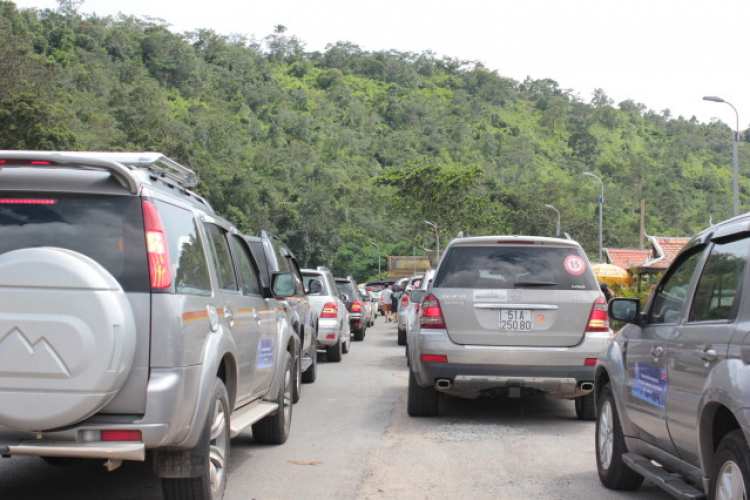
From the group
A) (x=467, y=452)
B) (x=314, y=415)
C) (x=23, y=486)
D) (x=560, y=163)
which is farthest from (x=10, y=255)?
(x=560, y=163)

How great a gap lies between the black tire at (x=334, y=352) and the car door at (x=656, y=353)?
11.0 meters

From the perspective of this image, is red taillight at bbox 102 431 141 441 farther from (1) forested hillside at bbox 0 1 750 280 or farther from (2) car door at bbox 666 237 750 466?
(1) forested hillside at bbox 0 1 750 280

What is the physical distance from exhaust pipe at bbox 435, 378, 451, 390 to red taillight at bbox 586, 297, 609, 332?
1502mm

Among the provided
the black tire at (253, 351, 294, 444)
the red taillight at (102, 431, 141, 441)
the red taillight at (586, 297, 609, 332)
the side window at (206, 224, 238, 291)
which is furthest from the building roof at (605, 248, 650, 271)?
the red taillight at (102, 431, 141, 441)

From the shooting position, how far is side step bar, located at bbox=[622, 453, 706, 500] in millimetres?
4570

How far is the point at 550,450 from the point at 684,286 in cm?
295

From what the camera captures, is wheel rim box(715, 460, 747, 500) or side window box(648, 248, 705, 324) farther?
side window box(648, 248, 705, 324)

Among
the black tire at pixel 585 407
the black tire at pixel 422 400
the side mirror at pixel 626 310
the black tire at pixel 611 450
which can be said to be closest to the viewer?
the side mirror at pixel 626 310

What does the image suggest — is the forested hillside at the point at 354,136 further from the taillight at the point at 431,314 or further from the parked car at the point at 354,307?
the taillight at the point at 431,314

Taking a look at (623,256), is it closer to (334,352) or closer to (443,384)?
(334,352)

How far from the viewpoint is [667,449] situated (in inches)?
200

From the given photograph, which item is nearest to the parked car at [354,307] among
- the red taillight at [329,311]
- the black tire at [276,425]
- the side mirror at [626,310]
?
the red taillight at [329,311]

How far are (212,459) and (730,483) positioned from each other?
2.90 m

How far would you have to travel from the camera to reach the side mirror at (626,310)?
224 inches
